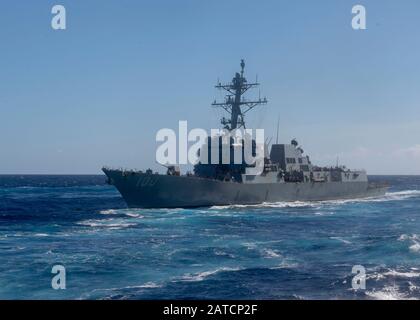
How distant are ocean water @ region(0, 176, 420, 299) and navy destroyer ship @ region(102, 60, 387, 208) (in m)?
3.65

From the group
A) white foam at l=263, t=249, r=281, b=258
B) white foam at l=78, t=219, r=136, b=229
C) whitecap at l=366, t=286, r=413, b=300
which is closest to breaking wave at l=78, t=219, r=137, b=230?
white foam at l=78, t=219, r=136, b=229

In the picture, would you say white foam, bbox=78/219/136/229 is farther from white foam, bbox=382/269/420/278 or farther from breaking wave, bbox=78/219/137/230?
white foam, bbox=382/269/420/278

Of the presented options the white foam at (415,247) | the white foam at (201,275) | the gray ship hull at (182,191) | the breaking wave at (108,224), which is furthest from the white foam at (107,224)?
the white foam at (415,247)

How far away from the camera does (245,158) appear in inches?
1986

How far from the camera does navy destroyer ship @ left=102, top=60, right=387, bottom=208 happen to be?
43.3m

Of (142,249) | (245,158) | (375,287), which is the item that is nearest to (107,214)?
(245,158)

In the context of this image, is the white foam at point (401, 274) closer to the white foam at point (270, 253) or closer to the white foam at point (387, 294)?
the white foam at point (387, 294)

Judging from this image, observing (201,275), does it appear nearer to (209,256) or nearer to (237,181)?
(209,256)

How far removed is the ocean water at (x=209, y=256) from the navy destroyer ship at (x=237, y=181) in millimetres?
3649

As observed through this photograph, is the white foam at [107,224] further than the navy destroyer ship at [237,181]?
No

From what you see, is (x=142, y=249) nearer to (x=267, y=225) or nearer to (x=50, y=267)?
(x=50, y=267)

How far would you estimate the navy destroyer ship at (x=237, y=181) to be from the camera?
43.3m
